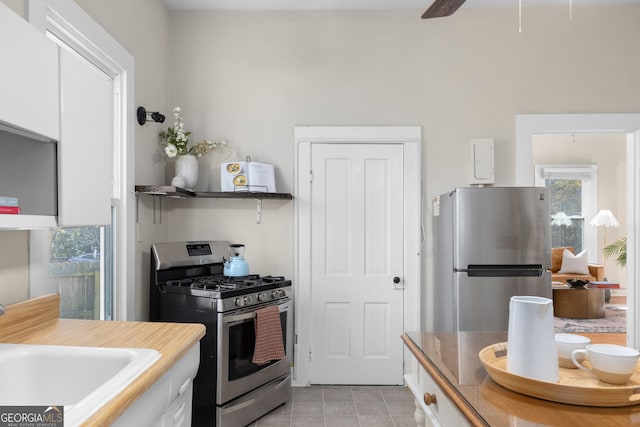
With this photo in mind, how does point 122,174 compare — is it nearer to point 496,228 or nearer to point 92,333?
point 92,333

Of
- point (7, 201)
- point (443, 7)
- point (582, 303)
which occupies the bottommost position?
point (582, 303)

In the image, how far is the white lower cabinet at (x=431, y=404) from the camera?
1.16m

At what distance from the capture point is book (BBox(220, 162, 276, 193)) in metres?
3.46

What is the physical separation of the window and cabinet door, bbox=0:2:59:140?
292 inches

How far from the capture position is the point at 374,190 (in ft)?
12.2

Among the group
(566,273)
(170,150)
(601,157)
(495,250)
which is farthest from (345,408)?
(601,157)

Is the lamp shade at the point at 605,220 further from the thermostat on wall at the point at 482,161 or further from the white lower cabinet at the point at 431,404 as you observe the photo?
the white lower cabinet at the point at 431,404

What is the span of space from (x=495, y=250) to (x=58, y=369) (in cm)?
257

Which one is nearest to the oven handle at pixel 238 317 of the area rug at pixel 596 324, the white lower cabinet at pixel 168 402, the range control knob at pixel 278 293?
the range control knob at pixel 278 293

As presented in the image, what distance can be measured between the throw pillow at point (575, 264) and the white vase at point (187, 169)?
5756 mm

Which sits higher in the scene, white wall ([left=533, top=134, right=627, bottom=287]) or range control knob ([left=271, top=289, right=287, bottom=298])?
white wall ([left=533, top=134, right=627, bottom=287])

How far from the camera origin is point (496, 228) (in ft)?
10.0

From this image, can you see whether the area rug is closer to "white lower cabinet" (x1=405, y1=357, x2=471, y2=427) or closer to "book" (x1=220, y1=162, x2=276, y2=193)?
"book" (x1=220, y1=162, x2=276, y2=193)

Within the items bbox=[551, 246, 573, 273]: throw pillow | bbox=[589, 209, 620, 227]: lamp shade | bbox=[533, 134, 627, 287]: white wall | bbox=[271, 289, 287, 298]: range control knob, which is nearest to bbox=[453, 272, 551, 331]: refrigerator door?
bbox=[271, 289, 287, 298]: range control knob
